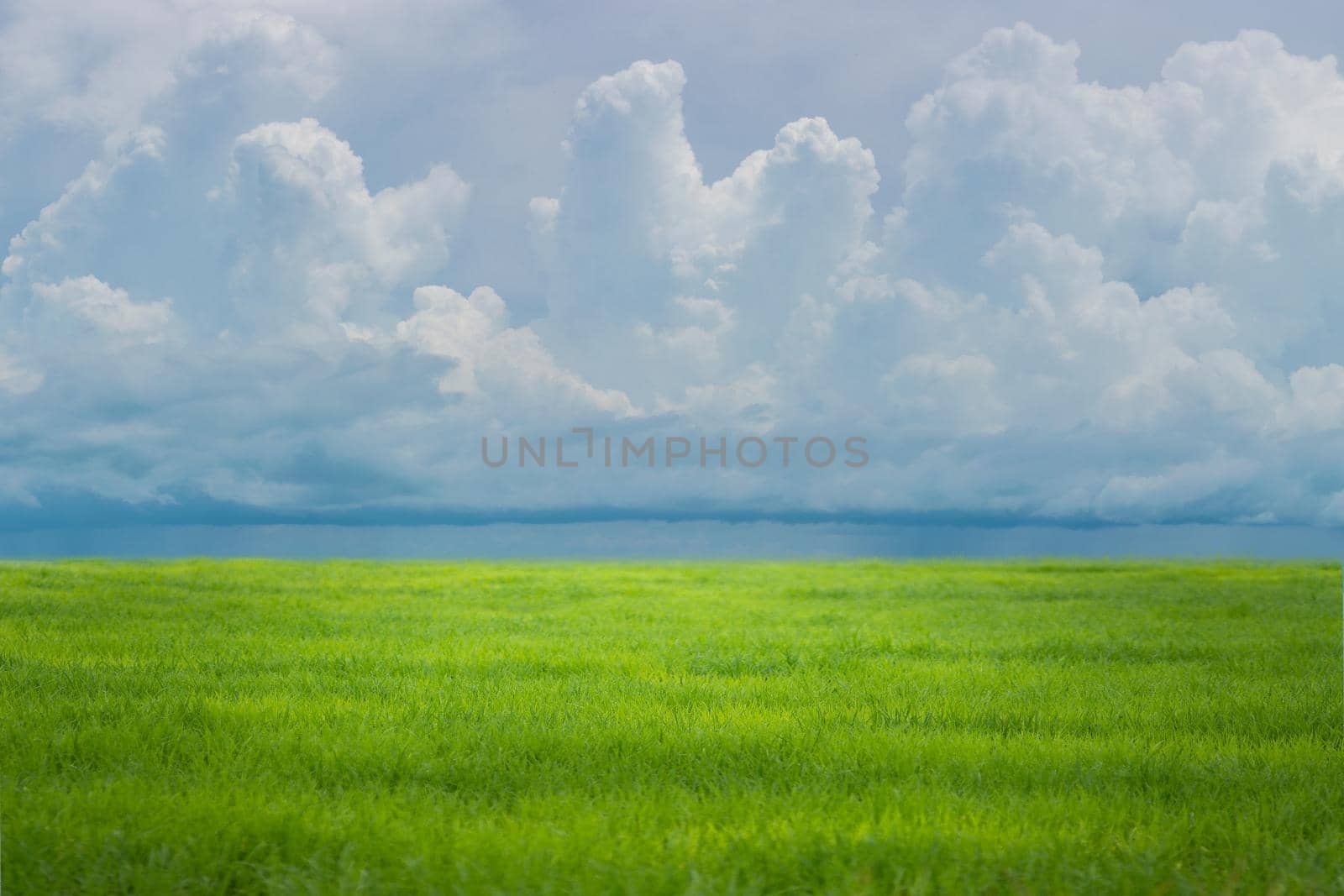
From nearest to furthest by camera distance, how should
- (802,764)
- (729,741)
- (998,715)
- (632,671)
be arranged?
1. (802,764)
2. (729,741)
3. (998,715)
4. (632,671)

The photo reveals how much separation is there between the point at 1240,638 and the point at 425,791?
577 inches

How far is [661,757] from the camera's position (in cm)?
822

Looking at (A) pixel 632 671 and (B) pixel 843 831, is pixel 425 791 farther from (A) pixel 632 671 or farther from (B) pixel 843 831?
(A) pixel 632 671

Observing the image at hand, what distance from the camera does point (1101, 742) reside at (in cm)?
887

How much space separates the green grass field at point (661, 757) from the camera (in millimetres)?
5773

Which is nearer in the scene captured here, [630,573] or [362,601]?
[362,601]

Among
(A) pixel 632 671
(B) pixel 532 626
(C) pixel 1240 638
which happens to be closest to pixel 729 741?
(A) pixel 632 671

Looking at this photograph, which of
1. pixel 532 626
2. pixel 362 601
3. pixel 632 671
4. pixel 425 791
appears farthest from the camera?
pixel 362 601

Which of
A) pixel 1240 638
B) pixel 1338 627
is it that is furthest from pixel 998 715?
pixel 1338 627

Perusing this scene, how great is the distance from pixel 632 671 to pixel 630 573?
22.0 m

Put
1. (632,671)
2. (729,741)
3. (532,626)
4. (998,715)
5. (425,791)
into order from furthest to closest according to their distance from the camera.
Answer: (532,626) → (632,671) → (998,715) → (729,741) → (425,791)

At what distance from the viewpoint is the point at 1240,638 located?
55.5 feet

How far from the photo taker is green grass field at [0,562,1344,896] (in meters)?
5.77

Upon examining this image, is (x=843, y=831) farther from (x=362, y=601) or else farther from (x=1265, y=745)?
(x=362, y=601)
